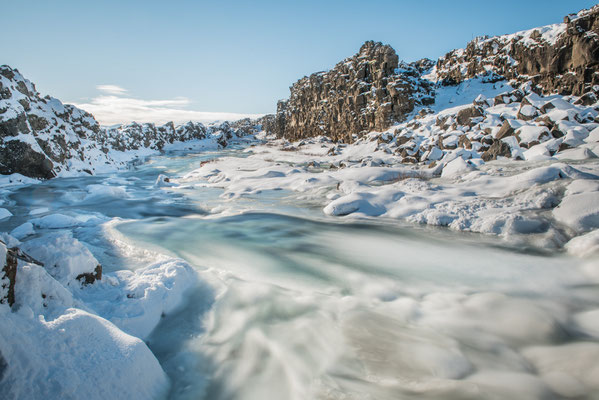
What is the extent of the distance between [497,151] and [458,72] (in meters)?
28.4

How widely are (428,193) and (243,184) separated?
930 centimetres

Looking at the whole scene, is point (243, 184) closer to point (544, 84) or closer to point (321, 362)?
point (321, 362)

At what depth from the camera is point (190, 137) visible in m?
88.0

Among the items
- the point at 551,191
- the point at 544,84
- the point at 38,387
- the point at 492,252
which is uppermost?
the point at 544,84

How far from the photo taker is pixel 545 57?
966 inches

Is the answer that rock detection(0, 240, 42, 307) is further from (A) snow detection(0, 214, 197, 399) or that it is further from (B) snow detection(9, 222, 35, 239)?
(B) snow detection(9, 222, 35, 239)

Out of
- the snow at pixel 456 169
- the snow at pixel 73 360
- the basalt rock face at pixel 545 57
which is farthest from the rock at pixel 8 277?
the basalt rock face at pixel 545 57

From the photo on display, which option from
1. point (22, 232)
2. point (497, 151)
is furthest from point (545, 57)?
point (22, 232)

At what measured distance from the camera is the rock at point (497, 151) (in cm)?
1343

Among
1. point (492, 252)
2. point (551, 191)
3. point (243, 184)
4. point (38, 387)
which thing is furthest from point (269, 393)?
point (243, 184)

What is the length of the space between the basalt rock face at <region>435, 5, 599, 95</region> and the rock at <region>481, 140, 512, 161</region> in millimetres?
13629

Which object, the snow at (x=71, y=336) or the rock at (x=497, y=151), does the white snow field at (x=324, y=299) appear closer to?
the snow at (x=71, y=336)

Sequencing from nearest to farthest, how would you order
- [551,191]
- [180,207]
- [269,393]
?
[269,393] < [551,191] < [180,207]

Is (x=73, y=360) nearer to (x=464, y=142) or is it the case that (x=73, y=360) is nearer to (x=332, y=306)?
(x=332, y=306)
